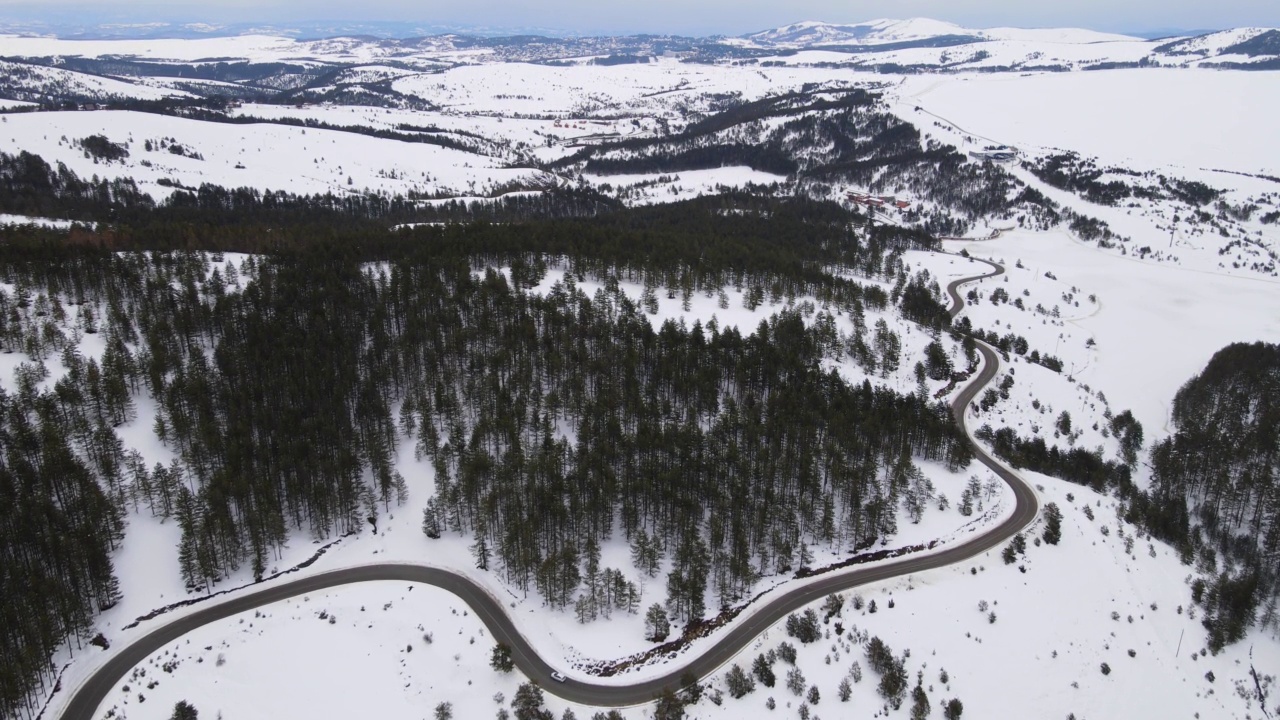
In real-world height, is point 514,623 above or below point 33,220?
below

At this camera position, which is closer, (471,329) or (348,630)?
(348,630)

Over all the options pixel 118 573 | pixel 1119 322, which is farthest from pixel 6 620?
pixel 1119 322

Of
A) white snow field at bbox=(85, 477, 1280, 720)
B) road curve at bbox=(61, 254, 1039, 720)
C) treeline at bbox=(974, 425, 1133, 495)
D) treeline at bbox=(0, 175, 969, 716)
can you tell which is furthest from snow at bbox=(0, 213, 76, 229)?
treeline at bbox=(974, 425, 1133, 495)

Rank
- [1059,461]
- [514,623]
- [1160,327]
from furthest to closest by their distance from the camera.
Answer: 1. [1160,327]
2. [1059,461]
3. [514,623]

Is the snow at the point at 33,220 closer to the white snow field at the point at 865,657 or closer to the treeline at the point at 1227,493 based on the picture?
the white snow field at the point at 865,657

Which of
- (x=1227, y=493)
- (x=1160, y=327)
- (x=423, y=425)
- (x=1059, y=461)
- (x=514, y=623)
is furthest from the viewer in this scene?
(x=1160, y=327)

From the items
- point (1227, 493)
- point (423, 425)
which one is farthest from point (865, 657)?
point (1227, 493)

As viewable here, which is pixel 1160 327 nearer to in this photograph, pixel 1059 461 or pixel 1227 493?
pixel 1227 493

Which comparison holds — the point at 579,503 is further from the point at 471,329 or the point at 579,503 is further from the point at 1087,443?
the point at 1087,443
